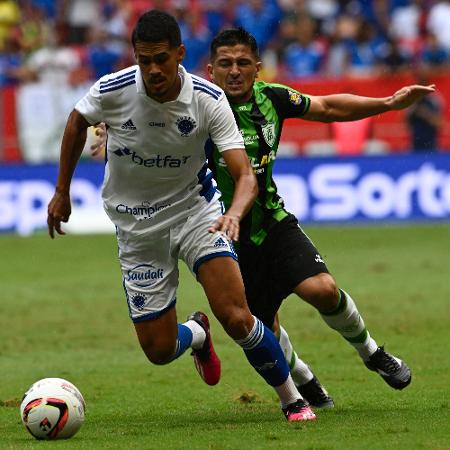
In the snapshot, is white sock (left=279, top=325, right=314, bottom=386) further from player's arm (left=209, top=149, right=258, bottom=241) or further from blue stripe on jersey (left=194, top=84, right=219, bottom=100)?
blue stripe on jersey (left=194, top=84, right=219, bottom=100)

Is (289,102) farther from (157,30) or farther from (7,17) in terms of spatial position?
(7,17)

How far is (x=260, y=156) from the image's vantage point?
323 inches

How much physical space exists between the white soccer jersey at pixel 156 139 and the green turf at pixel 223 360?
4.54 feet

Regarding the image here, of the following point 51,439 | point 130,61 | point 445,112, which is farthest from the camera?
point 130,61

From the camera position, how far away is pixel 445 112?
72.2 feet

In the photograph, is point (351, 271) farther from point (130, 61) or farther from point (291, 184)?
point (130, 61)

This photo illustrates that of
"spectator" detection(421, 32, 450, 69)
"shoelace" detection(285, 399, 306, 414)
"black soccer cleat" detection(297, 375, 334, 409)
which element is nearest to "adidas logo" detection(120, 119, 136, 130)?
"shoelace" detection(285, 399, 306, 414)

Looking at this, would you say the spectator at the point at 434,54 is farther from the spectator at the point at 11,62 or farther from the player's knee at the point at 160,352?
the player's knee at the point at 160,352

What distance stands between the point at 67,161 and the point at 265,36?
1697 cm

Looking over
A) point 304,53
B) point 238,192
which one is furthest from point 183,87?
point 304,53

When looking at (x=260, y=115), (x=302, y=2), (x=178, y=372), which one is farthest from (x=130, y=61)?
(x=260, y=115)

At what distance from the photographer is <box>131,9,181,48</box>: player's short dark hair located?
7023 millimetres

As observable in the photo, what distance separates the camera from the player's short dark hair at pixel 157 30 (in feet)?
23.0

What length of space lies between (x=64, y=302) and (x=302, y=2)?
12.0 metres
